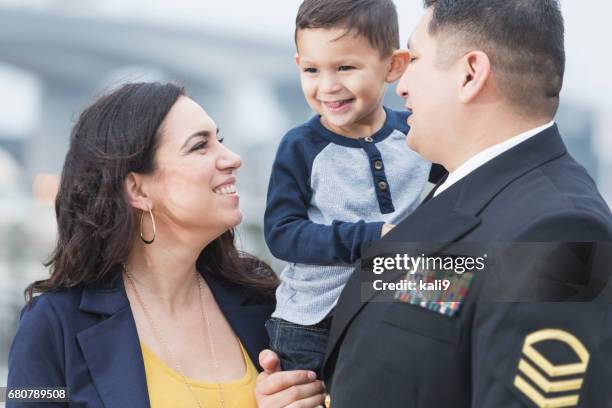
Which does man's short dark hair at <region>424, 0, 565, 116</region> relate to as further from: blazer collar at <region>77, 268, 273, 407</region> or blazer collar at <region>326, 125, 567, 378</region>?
blazer collar at <region>77, 268, 273, 407</region>

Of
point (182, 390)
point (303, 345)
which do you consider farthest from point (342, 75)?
point (182, 390)

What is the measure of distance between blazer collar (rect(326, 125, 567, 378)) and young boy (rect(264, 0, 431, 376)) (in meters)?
0.43

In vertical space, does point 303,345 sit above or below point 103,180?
below

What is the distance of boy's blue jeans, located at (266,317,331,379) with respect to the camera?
2570 mm

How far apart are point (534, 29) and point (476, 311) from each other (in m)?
0.70

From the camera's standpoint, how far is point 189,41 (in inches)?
1059

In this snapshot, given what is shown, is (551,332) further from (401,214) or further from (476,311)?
(401,214)

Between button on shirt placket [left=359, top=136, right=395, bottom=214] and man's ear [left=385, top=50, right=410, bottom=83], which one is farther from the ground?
man's ear [left=385, top=50, right=410, bottom=83]

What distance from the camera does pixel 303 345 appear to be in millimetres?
2588

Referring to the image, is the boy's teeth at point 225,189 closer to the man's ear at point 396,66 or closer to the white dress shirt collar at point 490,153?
the man's ear at point 396,66

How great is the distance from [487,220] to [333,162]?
0.78 metres

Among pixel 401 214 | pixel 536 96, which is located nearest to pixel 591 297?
pixel 536 96

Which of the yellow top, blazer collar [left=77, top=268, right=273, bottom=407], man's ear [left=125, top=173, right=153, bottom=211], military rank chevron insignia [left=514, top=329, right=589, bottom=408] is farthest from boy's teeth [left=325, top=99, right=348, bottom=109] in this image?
military rank chevron insignia [left=514, top=329, right=589, bottom=408]

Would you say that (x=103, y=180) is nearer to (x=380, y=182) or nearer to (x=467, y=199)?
(x=380, y=182)
